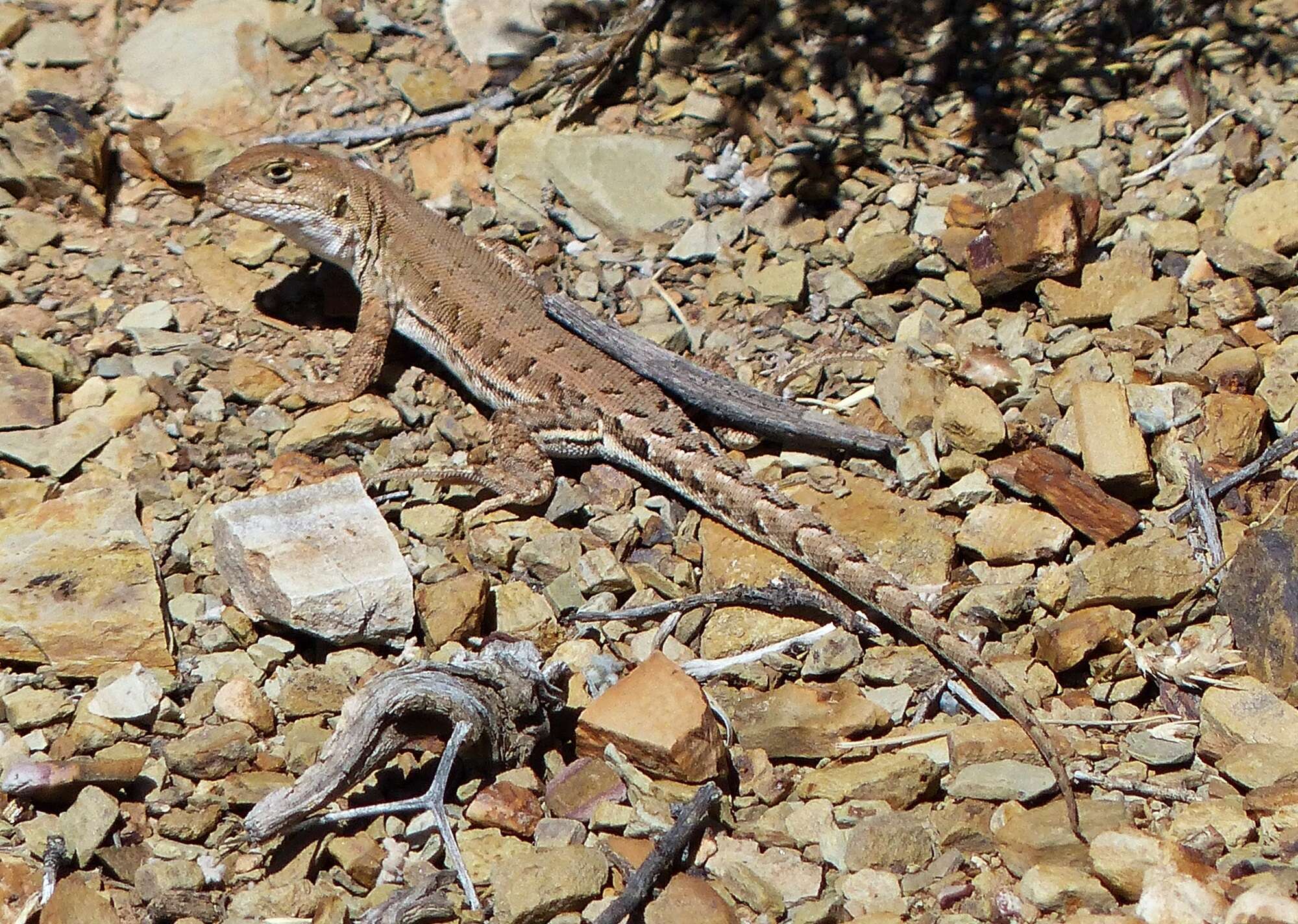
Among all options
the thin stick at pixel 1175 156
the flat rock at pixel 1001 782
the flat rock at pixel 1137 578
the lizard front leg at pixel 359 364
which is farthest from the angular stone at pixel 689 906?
the thin stick at pixel 1175 156

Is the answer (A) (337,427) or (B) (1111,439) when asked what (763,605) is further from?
(A) (337,427)

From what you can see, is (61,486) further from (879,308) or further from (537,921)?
(879,308)

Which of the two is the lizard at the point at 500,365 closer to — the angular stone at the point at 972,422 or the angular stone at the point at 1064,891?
the angular stone at the point at 972,422

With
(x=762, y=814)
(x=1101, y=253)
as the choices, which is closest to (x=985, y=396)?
(x=1101, y=253)

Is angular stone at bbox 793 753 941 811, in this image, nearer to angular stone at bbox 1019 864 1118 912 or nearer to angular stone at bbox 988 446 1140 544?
angular stone at bbox 1019 864 1118 912

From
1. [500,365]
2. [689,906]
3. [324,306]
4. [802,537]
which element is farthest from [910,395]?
[324,306]

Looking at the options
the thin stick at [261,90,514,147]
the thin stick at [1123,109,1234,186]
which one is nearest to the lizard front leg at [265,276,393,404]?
the thin stick at [261,90,514,147]
